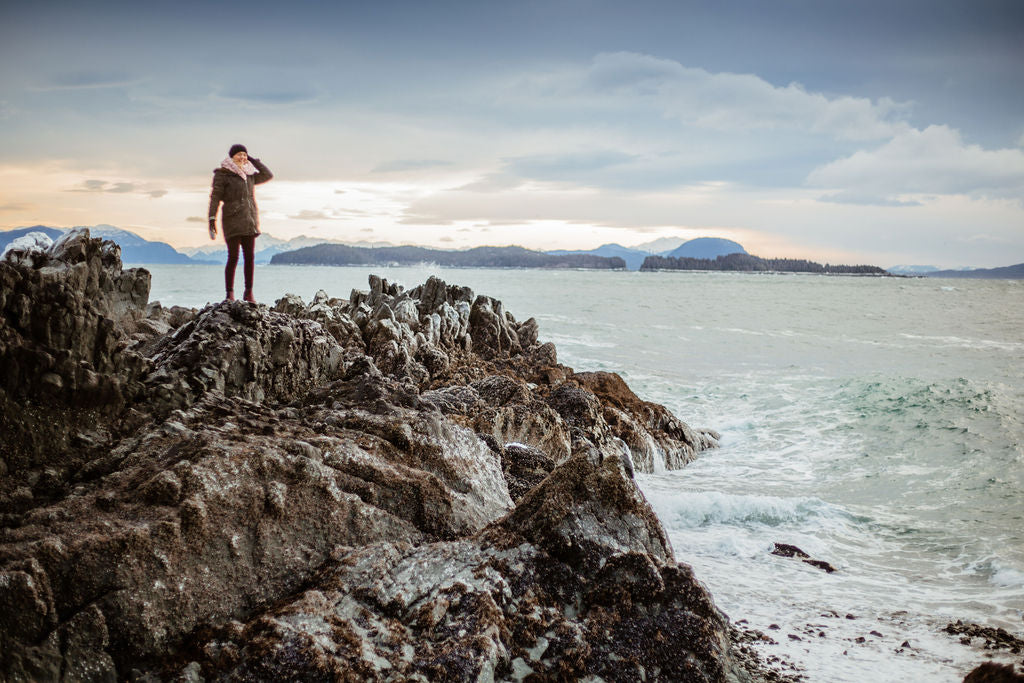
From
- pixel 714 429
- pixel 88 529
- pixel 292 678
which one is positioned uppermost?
pixel 88 529

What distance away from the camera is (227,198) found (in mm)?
9219

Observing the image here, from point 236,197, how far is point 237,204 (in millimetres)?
96

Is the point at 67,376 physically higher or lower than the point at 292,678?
higher

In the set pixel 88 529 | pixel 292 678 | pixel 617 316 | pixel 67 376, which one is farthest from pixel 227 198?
pixel 617 316

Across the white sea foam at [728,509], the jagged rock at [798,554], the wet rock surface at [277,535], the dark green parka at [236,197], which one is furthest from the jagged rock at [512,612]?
the dark green parka at [236,197]

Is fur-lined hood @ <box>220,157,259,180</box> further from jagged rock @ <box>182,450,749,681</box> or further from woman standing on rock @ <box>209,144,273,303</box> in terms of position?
jagged rock @ <box>182,450,749,681</box>

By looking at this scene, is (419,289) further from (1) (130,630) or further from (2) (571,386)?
(1) (130,630)

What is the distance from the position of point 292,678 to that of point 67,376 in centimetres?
250

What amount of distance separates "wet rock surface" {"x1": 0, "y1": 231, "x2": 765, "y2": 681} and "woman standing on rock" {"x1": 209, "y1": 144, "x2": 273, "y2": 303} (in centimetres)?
407

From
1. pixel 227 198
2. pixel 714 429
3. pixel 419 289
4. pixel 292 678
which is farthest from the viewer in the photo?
pixel 419 289

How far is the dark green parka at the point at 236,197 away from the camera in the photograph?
9.08 metres

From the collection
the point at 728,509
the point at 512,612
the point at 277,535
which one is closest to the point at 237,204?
the point at 277,535

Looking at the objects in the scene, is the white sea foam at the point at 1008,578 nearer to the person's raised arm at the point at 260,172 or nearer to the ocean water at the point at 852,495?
the ocean water at the point at 852,495

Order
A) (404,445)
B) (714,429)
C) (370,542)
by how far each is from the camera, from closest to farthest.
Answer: (370,542) → (404,445) → (714,429)
